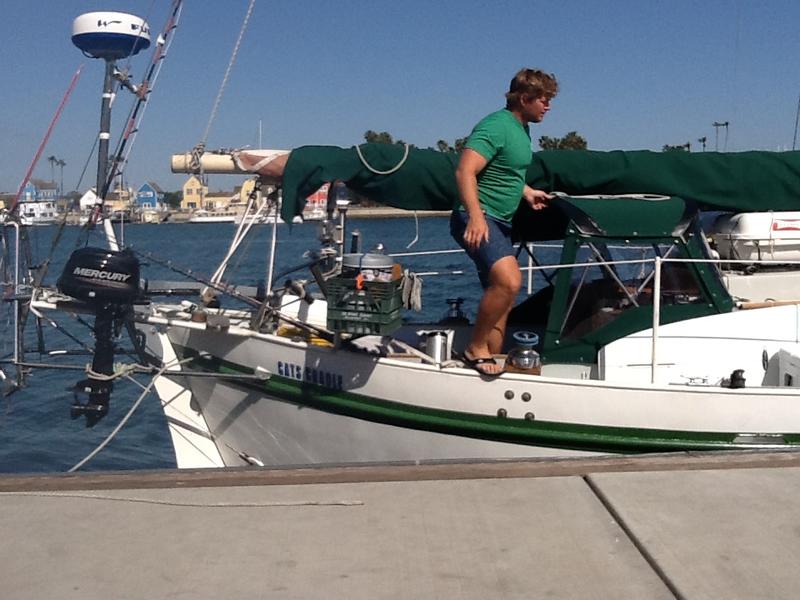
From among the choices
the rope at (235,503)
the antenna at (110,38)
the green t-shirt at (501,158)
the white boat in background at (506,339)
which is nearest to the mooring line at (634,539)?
the rope at (235,503)

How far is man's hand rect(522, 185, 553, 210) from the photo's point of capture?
6.78 metres

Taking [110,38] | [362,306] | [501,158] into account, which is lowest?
[362,306]

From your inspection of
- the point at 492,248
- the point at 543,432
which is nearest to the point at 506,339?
the point at 543,432

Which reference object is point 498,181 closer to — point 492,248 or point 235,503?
point 492,248

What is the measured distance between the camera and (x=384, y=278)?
5.96m

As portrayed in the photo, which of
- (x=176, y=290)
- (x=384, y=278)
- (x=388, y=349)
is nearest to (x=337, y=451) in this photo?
(x=388, y=349)

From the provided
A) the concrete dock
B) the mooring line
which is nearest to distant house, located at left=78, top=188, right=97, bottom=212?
the concrete dock

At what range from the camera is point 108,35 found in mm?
8719

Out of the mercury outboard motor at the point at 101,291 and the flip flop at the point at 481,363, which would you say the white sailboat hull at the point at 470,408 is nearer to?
the flip flop at the point at 481,363

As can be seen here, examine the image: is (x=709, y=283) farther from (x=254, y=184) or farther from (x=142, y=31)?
(x=142, y=31)

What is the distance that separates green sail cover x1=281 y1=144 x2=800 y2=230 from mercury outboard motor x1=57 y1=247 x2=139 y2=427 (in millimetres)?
1646

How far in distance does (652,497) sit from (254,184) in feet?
13.2

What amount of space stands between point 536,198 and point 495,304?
120 centimetres

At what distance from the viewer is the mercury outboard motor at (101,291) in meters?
7.01
